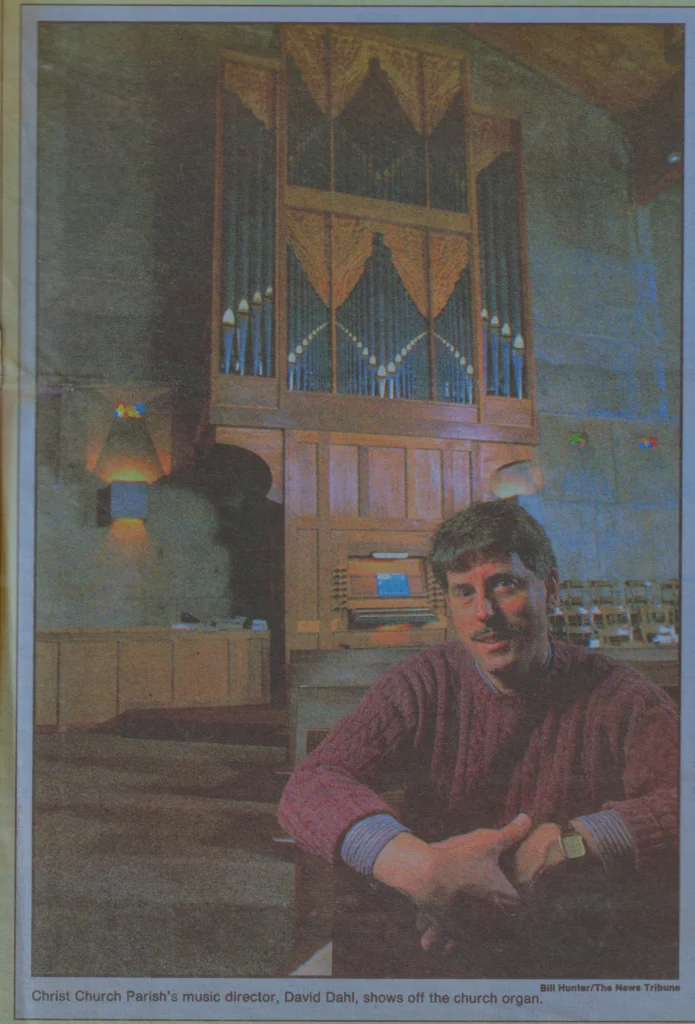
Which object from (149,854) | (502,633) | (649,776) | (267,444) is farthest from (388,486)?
(149,854)

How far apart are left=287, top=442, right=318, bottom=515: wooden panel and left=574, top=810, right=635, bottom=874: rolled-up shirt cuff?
92 centimetres

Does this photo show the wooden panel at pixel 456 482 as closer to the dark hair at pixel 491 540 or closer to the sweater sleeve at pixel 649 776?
the dark hair at pixel 491 540

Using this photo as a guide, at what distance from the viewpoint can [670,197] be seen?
69.2 inches

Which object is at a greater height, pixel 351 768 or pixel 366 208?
pixel 366 208

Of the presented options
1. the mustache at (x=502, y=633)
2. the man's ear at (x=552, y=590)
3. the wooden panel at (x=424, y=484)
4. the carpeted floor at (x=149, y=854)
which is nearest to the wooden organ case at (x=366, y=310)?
the wooden panel at (x=424, y=484)

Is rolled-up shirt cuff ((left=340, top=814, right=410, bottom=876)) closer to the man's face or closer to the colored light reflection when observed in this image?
the man's face

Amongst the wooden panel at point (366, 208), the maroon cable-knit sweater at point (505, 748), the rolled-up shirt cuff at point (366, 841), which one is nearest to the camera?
the rolled-up shirt cuff at point (366, 841)

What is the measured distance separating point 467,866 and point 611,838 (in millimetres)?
322

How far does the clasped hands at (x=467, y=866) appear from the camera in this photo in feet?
4.82

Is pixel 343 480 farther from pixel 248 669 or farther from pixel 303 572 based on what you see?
pixel 248 669

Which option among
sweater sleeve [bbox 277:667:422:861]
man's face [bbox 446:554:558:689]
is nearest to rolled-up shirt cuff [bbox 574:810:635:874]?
man's face [bbox 446:554:558:689]

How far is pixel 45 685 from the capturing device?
1659 mm

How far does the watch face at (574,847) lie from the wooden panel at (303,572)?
28.8 inches

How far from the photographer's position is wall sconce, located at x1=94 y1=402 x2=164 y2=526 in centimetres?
163
